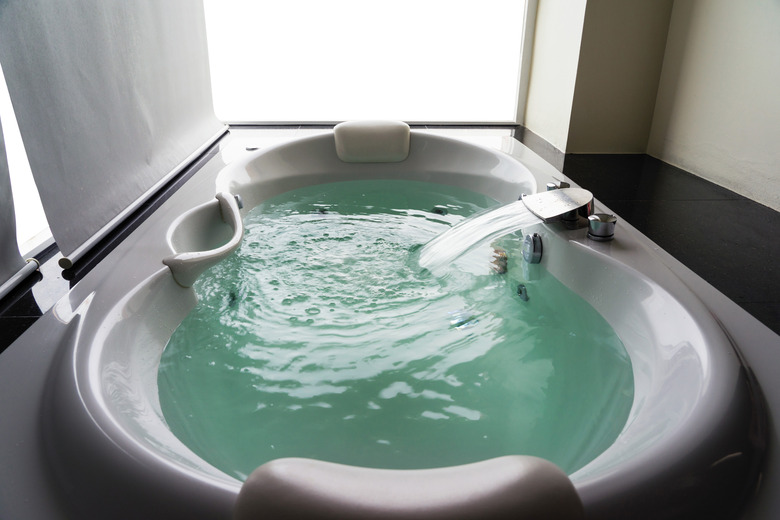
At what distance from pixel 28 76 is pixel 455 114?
3.00m

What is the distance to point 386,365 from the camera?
118cm

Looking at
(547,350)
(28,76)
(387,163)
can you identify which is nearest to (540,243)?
(547,350)

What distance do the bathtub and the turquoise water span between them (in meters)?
0.07

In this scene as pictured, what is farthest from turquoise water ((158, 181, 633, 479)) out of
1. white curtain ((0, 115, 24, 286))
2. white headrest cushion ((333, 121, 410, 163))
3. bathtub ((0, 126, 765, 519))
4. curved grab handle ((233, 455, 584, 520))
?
white headrest cushion ((333, 121, 410, 163))

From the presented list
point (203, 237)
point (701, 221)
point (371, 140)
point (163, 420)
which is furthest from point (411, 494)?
point (371, 140)

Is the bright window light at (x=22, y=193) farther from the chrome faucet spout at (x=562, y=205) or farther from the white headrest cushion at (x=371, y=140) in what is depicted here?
the chrome faucet spout at (x=562, y=205)

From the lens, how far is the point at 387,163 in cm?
243

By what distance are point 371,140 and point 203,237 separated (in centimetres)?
97

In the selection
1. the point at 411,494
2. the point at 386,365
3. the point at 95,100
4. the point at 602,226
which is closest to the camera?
the point at 411,494

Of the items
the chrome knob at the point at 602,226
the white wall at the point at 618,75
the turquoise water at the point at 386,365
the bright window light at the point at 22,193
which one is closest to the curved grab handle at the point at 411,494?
the turquoise water at the point at 386,365

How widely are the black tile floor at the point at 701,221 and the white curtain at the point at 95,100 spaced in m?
1.62

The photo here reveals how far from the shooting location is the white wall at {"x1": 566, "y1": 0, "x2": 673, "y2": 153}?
274 cm

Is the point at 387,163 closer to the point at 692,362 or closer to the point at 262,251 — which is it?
the point at 262,251

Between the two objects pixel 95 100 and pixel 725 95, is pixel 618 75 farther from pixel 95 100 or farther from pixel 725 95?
pixel 95 100
